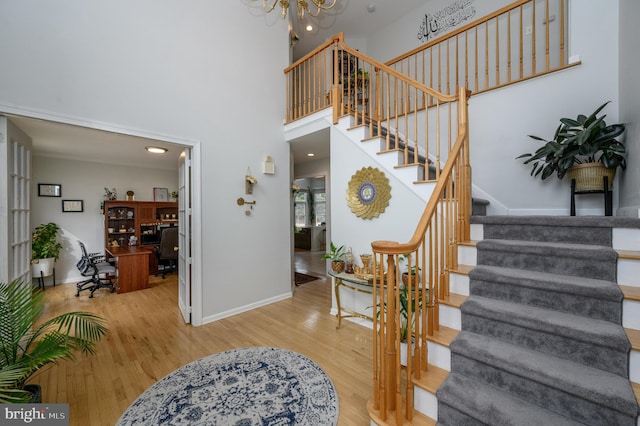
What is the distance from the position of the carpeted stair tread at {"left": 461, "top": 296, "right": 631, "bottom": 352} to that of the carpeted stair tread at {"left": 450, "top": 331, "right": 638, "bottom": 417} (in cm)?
14

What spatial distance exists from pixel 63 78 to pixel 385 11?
5.02 m

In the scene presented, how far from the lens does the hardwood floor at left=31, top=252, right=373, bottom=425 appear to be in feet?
5.94

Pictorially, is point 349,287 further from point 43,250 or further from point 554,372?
point 43,250

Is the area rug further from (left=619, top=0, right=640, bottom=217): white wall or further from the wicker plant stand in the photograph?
(left=619, top=0, right=640, bottom=217): white wall

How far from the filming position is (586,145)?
2160 mm

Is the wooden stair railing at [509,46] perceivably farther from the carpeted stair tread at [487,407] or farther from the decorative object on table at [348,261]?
the carpeted stair tread at [487,407]

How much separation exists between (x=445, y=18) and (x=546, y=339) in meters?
5.04

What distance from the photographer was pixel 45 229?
4402 mm

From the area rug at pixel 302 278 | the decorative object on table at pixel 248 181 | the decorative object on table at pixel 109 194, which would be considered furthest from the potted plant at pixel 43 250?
the area rug at pixel 302 278

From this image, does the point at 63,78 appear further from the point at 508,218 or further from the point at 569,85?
the point at 569,85

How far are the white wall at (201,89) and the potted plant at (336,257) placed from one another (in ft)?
3.60


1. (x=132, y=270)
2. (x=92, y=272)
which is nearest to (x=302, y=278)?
(x=132, y=270)

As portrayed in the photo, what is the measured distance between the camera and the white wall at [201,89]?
2160 mm

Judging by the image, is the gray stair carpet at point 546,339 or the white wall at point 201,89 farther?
the white wall at point 201,89
